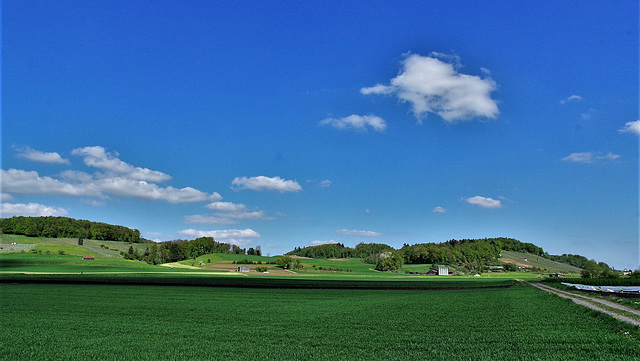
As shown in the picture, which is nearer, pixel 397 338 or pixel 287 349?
pixel 287 349

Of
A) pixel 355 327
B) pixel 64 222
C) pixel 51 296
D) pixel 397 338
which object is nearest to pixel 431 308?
pixel 355 327

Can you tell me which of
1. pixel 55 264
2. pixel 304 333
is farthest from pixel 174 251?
pixel 304 333

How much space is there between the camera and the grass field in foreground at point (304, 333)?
53.1 ft

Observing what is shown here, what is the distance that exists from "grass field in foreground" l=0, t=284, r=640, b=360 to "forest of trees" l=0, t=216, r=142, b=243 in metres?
168

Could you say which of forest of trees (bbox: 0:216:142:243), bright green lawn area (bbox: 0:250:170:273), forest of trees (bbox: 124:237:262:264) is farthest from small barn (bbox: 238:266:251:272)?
forest of trees (bbox: 0:216:142:243)

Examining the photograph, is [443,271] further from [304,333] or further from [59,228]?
[59,228]

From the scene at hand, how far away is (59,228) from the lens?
579 ft

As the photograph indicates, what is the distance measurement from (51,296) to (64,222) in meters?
171

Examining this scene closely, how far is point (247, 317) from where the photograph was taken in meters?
26.6

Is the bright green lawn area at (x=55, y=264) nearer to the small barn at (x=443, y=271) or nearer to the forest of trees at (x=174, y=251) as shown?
the forest of trees at (x=174, y=251)

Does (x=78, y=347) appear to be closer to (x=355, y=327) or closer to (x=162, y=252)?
(x=355, y=327)

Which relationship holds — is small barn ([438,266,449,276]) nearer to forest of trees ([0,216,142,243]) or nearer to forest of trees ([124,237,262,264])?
forest of trees ([124,237,262,264])

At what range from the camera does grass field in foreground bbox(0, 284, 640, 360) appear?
16.2 meters

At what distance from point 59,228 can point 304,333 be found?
192 m
